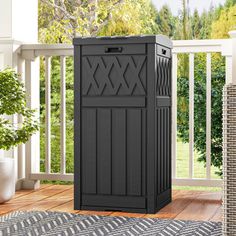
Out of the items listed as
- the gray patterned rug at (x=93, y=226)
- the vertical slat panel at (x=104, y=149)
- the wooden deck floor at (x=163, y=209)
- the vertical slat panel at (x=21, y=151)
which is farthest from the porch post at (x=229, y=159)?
the vertical slat panel at (x=21, y=151)

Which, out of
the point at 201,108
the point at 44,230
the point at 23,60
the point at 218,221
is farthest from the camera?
the point at 201,108

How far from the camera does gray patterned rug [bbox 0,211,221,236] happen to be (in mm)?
2600

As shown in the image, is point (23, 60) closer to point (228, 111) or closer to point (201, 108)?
point (201, 108)

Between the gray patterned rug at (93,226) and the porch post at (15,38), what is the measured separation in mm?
872

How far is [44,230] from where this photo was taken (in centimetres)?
264

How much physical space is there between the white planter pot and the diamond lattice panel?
58 cm

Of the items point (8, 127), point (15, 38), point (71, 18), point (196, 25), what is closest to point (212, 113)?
point (15, 38)

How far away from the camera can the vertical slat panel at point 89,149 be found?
3.07m

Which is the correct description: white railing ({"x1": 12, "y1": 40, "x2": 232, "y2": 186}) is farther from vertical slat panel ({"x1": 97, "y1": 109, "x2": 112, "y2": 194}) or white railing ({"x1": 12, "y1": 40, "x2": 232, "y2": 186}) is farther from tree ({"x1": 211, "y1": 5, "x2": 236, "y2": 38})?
tree ({"x1": 211, "y1": 5, "x2": 236, "y2": 38})

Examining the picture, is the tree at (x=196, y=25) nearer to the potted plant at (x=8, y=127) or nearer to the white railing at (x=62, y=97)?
the white railing at (x=62, y=97)

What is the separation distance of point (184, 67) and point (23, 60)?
118 inches

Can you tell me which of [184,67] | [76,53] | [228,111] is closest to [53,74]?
[184,67]

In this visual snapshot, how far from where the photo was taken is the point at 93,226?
2723 millimetres

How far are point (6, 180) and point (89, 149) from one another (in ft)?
1.68
